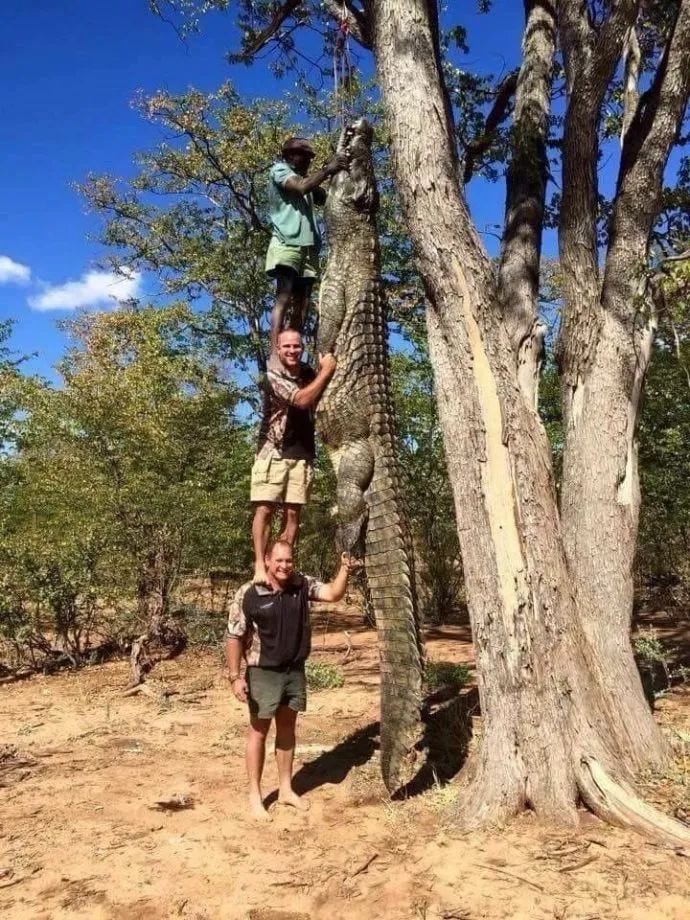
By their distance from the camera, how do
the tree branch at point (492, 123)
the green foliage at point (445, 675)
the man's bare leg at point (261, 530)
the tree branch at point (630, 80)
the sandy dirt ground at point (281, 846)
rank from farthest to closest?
the green foliage at point (445, 675) → the tree branch at point (492, 123) → the tree branch at point (630, 80) → the man's bare leg at point (261, 530) → the sandy dirt ground at point (281, 846)

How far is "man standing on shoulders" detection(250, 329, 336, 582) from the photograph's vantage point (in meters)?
4.36

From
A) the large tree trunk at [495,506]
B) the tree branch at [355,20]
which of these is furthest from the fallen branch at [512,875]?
the tree branch at [355,20]

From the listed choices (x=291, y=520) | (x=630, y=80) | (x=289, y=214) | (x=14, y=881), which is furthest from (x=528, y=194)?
(x=14, y=881)

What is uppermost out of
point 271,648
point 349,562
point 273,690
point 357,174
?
point 357,174

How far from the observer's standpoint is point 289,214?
4617 mm

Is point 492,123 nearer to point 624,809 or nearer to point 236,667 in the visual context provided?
point 236,667

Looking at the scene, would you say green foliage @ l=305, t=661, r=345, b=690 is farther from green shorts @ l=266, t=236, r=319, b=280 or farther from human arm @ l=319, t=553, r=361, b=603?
green shorts @ l=266, t=236, r=319, b=280

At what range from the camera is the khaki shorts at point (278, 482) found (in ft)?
14.8

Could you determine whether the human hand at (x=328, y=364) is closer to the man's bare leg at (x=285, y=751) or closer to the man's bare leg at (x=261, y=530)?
the man's bare leg at (x=261, y=530)

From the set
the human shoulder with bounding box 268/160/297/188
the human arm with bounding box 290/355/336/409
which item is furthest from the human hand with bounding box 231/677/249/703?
the human shoulder with bounding box 268/160/297/188

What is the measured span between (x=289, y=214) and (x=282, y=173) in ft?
0.90

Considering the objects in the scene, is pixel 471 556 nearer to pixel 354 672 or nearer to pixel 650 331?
pixel 650 331

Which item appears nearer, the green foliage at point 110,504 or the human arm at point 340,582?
the human arm at point 340,582

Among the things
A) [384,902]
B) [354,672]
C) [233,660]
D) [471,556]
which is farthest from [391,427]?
[354,672]
